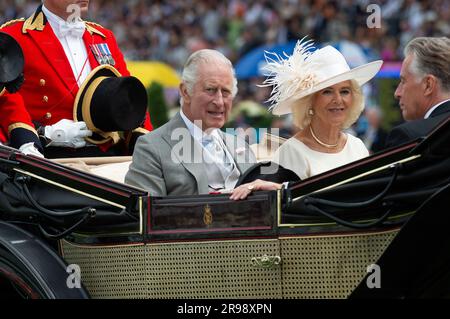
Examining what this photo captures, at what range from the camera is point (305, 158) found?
4.65 m

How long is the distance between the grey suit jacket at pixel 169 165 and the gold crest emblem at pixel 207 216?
1.28ft

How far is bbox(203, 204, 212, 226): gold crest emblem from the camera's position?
4152mm

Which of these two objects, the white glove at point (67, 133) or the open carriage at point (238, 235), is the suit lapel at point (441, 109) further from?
the white glove at point (67, 133)

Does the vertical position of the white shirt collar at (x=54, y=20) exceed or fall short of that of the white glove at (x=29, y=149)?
it exceeds it

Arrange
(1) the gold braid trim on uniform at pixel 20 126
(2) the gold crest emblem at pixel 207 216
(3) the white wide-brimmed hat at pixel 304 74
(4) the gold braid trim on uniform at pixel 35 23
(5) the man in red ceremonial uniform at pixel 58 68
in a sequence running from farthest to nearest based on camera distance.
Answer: (4) the gold braid trim on uniform at pixel 35 23
(5) the man in red ceremonial uniform at pixel 58 68
(1) the gold braid trim on uniform at pixel 20 126
(3) the white wide-brimmed hat at pixel 304 74
(2) the gold crest emblem at pixel 207 216

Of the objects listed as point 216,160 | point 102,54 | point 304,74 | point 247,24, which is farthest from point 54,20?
point 247,24

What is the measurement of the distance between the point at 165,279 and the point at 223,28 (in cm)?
1420

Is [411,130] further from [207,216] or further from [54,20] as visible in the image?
[54,20]

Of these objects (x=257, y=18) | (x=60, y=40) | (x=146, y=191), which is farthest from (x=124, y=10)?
(x=146, y=191)

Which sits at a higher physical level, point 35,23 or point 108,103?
point 35,23

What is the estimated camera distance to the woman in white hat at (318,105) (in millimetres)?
4656

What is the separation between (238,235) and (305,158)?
687 mm

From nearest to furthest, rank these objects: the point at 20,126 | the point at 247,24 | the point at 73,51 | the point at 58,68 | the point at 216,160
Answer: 1. the point at 216,160
2. the point at 20,126
3. the point at 58,68
4. the point at 73,51
5. the point at 247,24

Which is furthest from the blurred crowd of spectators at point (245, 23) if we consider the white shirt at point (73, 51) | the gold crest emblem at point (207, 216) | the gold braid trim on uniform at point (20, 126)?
the gold crest emblem at point (207, 216)
